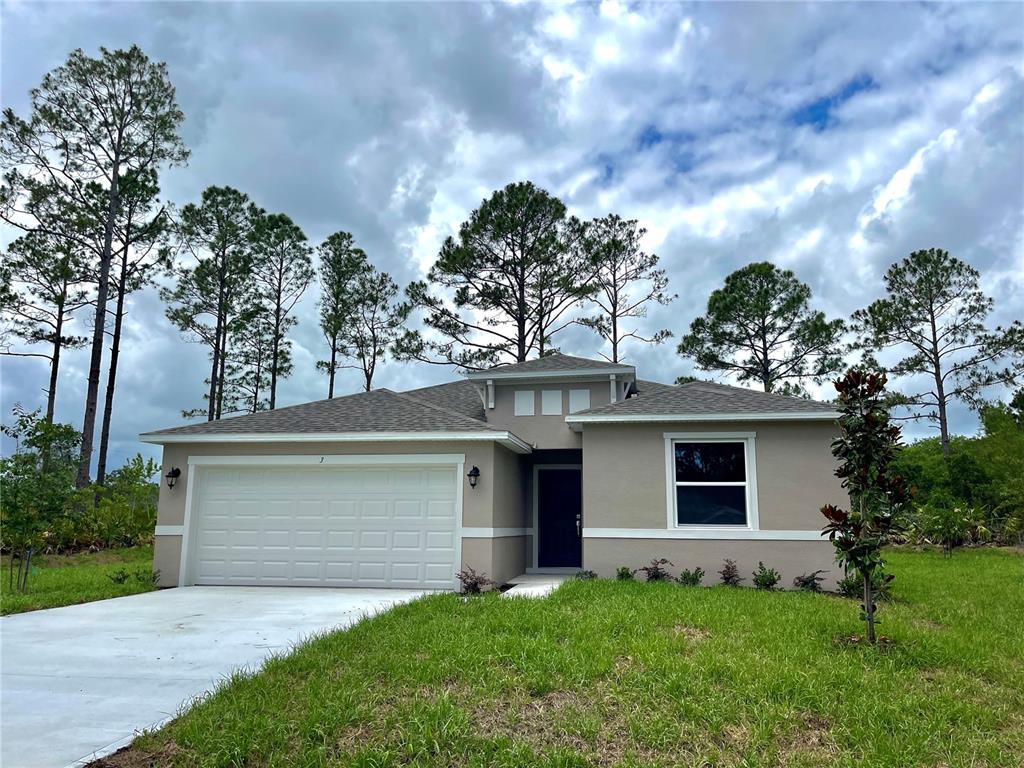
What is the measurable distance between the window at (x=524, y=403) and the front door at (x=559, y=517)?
4.24ft

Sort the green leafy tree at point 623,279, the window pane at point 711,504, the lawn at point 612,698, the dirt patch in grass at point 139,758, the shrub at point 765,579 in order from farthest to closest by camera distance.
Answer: the green leafy tree at point 623,279 → the window pane at point 711,504 → the shrub at point 765,579 → the lawn at point 612,698 → the dirt patch in grass at point 139,758

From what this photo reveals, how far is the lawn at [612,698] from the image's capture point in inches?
154

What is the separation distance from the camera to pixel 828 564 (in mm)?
10695

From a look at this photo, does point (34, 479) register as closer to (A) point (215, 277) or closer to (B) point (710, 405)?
(B) point (710, 405)

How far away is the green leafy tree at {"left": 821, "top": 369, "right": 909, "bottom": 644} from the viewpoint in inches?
241

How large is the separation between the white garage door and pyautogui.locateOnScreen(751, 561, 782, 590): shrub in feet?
16.4

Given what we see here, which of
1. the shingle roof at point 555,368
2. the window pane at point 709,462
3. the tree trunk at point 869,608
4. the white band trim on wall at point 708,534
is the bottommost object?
the tree trunk at point 869,608

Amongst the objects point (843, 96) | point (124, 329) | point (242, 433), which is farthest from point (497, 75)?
point (124, 329)

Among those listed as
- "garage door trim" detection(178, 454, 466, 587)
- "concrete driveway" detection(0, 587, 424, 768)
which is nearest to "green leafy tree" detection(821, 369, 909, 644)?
"concrete driveway" detection(0, 587, 424, 768)

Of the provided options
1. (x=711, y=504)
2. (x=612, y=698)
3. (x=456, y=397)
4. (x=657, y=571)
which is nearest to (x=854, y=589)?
(x=711, y=504)

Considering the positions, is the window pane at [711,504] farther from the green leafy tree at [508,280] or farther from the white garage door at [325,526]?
the green leafy tree at [508,280]

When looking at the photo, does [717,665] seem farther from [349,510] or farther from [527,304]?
[527,304]

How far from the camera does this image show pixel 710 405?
11570 mm

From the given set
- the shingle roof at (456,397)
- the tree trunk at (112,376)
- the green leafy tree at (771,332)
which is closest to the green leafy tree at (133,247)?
the tree trunk at (112,376)
